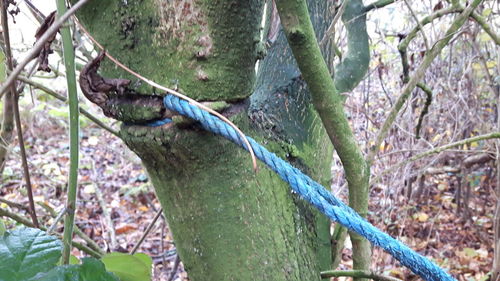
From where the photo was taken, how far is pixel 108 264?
646 millimetres

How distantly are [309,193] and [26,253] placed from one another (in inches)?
13.1

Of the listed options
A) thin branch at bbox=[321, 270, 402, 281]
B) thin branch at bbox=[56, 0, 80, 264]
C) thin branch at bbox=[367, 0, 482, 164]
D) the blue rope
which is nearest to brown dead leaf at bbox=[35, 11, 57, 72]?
thin branch at bbox=[56, 0, 80, 264]

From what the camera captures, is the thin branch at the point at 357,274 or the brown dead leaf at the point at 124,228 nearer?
the thin branch at the point at 357,274

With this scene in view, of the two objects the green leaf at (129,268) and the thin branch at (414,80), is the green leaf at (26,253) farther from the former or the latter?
the thin branch at (414,80)

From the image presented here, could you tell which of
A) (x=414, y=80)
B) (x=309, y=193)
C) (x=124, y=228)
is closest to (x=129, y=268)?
(x=309, y=193)

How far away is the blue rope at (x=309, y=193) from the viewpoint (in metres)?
0.54

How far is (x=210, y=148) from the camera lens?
1.91ft

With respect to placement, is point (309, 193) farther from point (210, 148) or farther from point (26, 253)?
point (26, 253)

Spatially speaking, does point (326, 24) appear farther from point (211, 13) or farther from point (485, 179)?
point (485, 179)

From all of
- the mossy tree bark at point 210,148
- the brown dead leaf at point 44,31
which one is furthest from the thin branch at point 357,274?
the brown dead leaf at point 44,31

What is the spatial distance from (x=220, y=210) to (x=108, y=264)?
199 mm

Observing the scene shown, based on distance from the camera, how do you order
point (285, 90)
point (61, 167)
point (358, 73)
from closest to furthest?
point (285, 90) < point (358, 73) < point (61, 167)

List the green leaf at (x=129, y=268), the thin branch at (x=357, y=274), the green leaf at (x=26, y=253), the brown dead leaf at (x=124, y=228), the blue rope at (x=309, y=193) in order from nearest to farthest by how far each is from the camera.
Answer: the green leaf at (x=26, y=253) < the blue rope at (x=309, y=193) < the green leaf at (x=129, y=268) < the thin branch at (x=357, y=274) < the brown dead leaf at (x=124, y=228)

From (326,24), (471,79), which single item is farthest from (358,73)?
(471,79)
